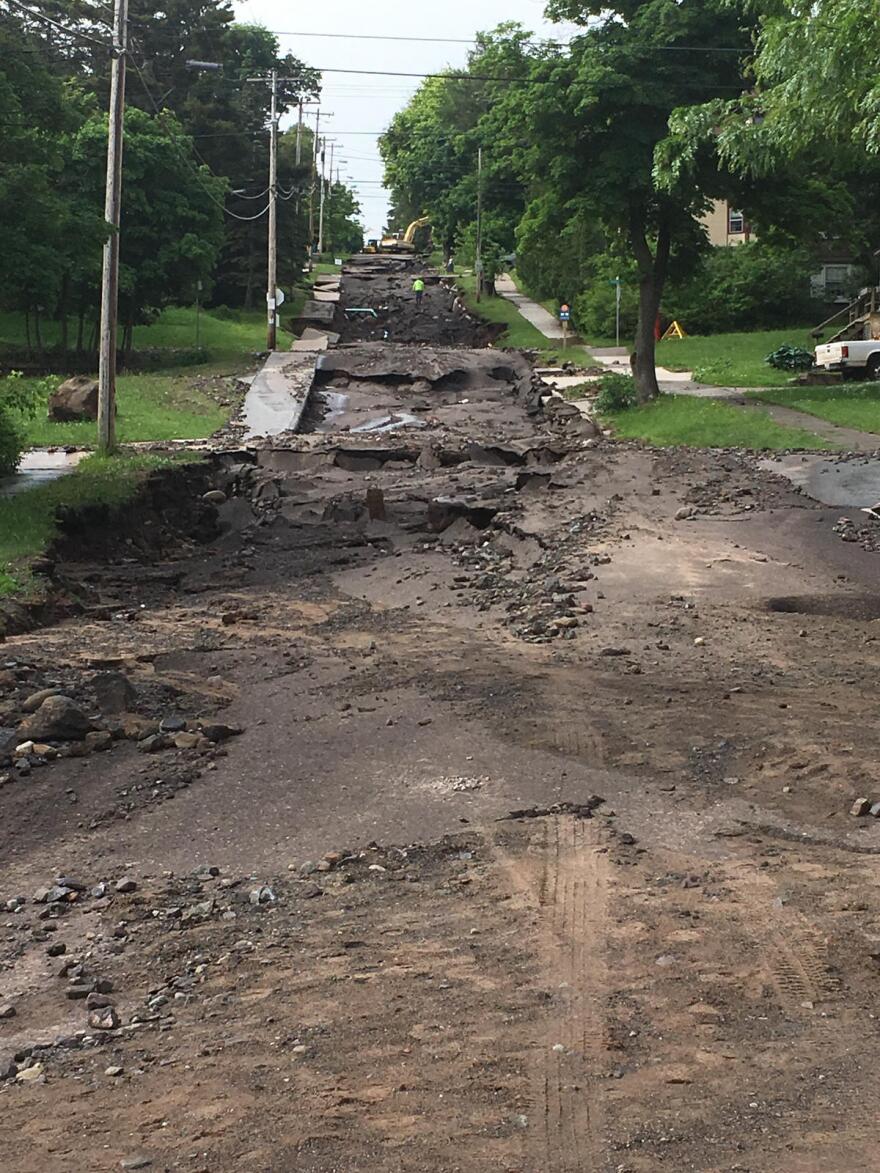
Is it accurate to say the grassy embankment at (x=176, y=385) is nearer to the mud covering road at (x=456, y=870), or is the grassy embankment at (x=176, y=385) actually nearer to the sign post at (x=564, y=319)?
the sign post at (x=564, y=319)

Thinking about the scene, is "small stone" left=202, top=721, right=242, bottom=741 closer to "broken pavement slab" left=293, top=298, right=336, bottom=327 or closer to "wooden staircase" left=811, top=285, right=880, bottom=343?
"wooden staircase" left=811, top=285, right=880, bottom=343

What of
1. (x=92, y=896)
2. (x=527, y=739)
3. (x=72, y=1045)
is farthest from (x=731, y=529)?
(x=72, y=1045)

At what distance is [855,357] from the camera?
36062mm

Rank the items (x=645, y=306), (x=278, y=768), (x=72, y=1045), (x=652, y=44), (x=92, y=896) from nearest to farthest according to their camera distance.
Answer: (x=72, y=1045), (x=92, y=896), (x=278, y=768), (x=652, y=44), (x=645, y=306)

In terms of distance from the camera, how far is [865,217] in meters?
46.5

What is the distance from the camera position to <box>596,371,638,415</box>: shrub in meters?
32.5

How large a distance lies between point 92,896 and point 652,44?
86.3 feet

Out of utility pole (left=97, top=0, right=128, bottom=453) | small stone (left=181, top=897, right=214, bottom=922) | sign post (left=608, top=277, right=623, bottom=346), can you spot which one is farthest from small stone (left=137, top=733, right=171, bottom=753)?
sign post (left=608, top=277, right=623, bottom=346)

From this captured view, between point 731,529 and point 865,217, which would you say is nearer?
point 731,529

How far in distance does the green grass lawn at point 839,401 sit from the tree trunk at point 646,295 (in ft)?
8.34

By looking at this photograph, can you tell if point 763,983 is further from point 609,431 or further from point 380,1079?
point 609,431

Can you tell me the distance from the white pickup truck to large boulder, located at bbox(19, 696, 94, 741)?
29.7 meters

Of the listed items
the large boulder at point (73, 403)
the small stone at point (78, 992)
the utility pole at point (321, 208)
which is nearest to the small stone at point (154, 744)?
the small stone at point (78, 992)

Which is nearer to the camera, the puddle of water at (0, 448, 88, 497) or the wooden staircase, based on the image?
the puddle of water at (0, 448, 88, 497)
